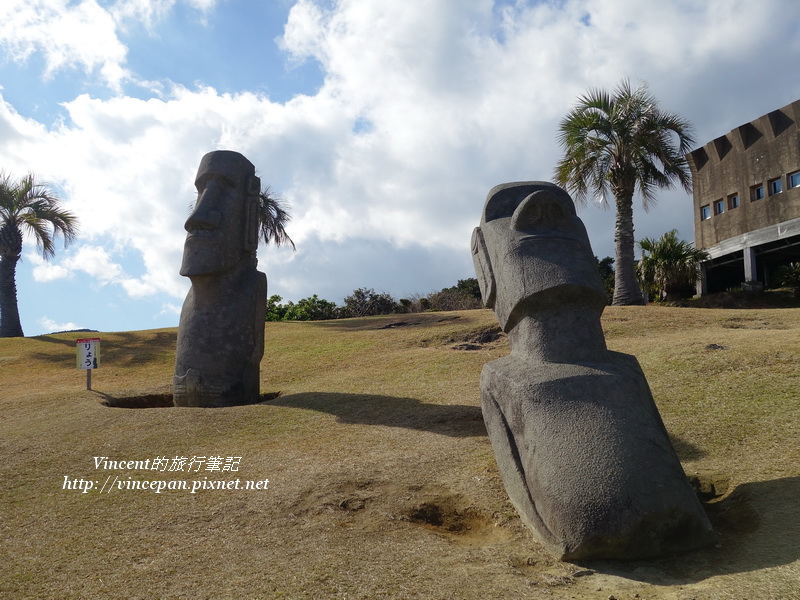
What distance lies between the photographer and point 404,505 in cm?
486

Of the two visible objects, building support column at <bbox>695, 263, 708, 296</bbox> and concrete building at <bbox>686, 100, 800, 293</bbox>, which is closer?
concrete building at <bbox>686, 100, 800, 293</bbox>

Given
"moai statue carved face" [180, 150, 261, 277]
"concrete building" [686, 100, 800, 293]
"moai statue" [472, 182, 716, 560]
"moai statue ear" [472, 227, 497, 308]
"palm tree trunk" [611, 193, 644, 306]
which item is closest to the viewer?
"moai statue" [472, 182, 716, 560]

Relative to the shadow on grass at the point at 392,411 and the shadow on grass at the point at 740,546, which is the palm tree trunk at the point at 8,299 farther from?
the shadow on grass at the point at 740,546

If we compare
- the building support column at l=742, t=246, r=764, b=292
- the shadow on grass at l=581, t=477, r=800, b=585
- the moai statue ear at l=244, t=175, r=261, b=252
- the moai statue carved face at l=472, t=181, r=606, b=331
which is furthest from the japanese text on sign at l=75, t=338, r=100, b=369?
the building support column at l=742, t=246, r=764, b=292

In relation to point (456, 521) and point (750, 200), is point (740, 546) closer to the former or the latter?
point (456, 521)

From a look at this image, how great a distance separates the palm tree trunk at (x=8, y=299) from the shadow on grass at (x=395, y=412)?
63.6ft

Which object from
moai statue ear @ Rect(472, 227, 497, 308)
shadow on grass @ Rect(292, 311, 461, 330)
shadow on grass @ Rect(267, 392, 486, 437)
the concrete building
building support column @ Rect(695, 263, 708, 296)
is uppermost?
the concrete building

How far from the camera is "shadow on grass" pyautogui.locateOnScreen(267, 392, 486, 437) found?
7258 mm

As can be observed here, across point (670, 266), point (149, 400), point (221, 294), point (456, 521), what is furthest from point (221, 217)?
point (670, 266)

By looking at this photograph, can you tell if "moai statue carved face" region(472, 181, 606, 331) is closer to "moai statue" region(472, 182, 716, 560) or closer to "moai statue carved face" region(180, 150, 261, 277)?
"moai statue" region(472, 182, 716, 560)

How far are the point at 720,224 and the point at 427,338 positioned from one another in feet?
58.1

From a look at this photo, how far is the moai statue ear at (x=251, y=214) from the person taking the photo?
9500mm

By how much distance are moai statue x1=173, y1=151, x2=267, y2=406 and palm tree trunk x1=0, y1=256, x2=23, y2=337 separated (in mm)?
18013

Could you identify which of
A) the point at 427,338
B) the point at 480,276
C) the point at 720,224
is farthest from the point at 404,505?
the point at 720,224
